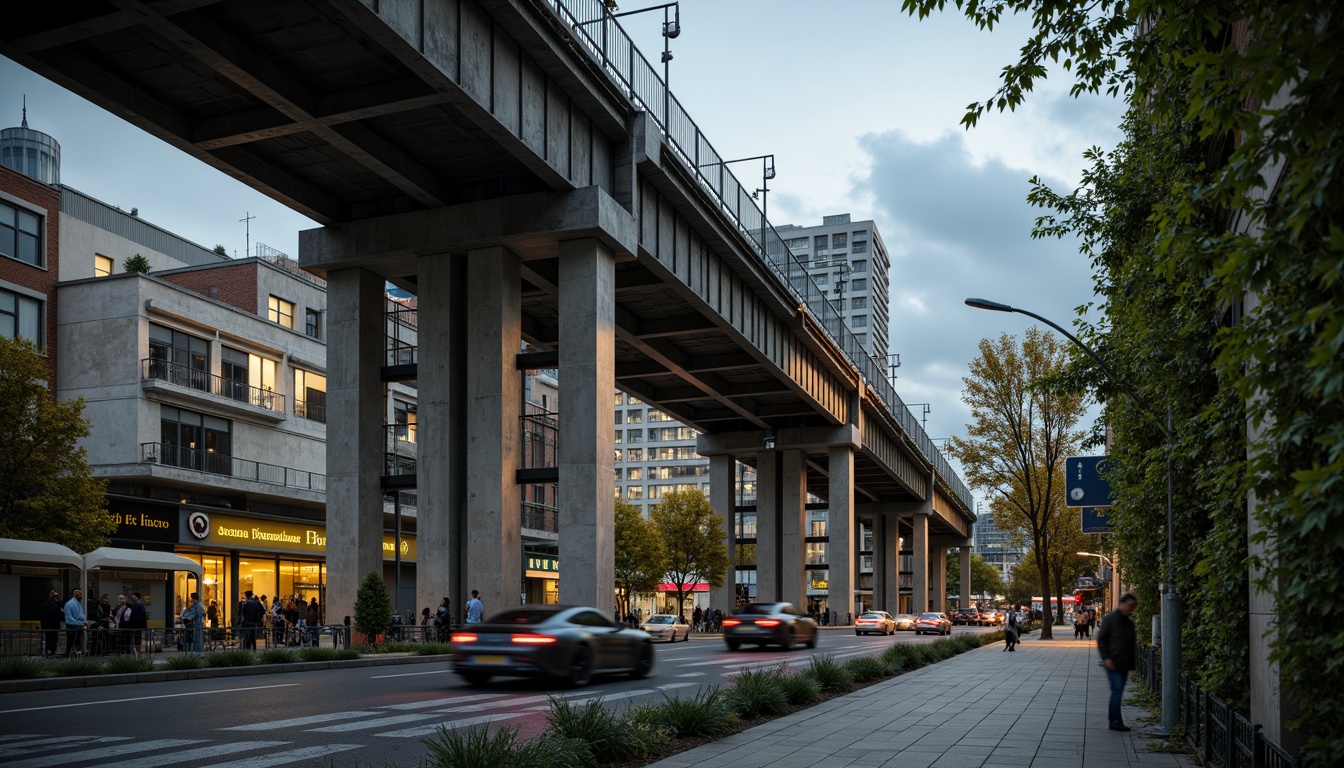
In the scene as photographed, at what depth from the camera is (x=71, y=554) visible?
30422 mm

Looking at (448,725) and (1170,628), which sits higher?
(1170,628)

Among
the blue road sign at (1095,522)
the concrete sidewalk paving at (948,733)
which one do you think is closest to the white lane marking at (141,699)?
the concrete sidewalk paving at (948,733)

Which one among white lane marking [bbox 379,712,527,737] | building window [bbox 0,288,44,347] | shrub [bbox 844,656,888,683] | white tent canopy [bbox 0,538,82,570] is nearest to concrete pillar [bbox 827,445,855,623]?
building window [bbox 0,288,44,347]

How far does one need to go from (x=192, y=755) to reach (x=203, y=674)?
38.9ft

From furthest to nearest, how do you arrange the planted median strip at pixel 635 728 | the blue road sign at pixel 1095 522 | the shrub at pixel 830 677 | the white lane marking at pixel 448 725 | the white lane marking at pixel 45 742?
the blue road sign at pixel 1095 522
the shrub at pixel 830 677
the white lane marking at pixel 448 725
the white lane marking at pixel 45 742
the planted median strip at pixel 635 728

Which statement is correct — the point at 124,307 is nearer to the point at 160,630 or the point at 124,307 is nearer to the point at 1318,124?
the point at 160,630

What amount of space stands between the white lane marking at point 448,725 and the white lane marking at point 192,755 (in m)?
1.29

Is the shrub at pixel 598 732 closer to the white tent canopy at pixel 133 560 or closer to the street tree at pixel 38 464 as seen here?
the white tent canopy at pixel 133 560

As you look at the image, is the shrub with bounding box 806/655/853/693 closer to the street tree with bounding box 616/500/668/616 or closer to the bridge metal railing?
the bridge metal railing

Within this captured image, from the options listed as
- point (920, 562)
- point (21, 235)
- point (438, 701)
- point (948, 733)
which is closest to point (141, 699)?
point (438, 701)

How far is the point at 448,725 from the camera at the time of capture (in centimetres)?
1370

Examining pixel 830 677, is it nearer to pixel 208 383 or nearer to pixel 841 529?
pixel 208 383

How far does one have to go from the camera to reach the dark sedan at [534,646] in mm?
19109

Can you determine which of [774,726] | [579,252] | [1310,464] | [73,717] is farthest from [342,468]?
[1310,464]
